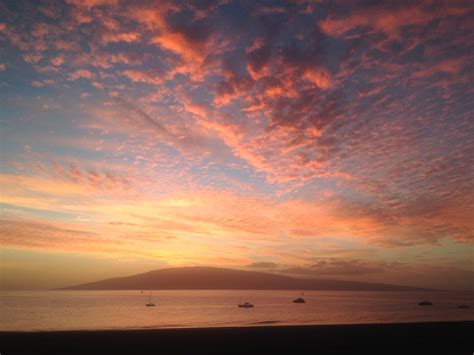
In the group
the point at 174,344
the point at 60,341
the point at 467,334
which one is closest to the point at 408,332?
the point at 467,334

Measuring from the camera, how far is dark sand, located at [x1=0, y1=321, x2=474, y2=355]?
888 inches

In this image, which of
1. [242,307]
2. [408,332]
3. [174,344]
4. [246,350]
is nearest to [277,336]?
[246,350]

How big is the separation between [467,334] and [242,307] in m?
90.5

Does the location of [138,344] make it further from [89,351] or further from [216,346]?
[216,346]

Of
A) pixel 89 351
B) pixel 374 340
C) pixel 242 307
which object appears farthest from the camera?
pixel 242 307

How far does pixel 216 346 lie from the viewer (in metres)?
23.8

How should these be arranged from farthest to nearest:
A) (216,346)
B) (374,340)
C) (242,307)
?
1. (242,307)
2. (374,340)
3. (216,346)

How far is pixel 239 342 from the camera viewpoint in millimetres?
25234

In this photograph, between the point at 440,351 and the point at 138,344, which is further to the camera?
the point at 138,344

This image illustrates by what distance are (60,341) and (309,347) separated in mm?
18300

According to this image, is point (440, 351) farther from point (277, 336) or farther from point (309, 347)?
point (277, 336)

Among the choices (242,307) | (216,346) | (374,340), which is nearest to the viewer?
(216,346)

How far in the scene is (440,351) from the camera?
22.5 m

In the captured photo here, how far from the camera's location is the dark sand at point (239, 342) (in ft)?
74.0
